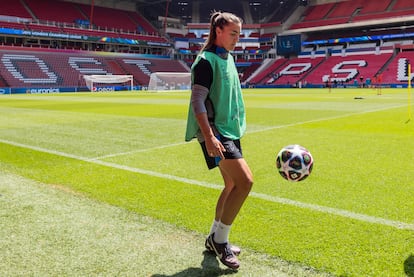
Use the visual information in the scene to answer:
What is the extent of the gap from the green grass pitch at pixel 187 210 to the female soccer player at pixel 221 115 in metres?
0.33

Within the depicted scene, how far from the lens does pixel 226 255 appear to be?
3240 millimetres

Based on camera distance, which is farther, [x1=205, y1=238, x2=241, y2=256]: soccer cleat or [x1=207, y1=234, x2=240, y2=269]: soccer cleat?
[x1=205, y1=238, x2=241, y2=256]: soccer cleat

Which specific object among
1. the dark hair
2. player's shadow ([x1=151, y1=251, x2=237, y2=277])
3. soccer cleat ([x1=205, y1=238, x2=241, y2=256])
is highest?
the dark hair

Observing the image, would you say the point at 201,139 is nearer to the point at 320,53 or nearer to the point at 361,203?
the point at 361,203

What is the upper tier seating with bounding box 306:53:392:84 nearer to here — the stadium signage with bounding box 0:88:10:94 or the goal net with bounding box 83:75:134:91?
the goal net with bounding box 83:75:134:91

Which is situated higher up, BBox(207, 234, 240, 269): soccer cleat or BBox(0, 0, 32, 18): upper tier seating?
BBox(0, 0, 32, 18): upper tier seating

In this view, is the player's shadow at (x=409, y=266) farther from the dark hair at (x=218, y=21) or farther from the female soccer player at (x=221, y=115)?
the dark hair at (x=218, y=21)

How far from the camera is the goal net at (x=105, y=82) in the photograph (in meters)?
51.7

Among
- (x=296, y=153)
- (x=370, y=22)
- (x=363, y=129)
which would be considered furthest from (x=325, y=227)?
(x=370, y=22)

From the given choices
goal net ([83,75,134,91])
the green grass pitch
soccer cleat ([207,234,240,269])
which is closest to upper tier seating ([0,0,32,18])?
goal net ([83,75,134,91])

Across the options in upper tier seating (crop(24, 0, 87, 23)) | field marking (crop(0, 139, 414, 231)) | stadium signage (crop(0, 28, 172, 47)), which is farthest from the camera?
upper tier seating (crop(24, 0, 87, 23))

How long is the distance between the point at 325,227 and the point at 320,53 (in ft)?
222

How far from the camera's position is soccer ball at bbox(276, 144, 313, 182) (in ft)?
13.8

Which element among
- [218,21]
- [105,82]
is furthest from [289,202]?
[105,82]
